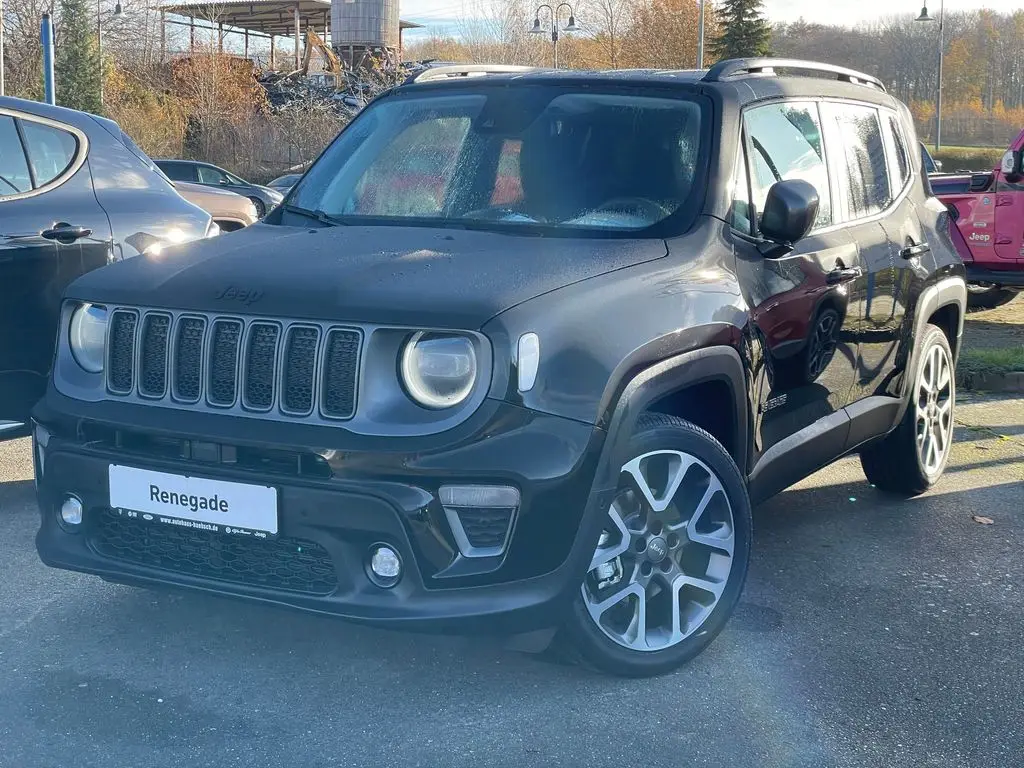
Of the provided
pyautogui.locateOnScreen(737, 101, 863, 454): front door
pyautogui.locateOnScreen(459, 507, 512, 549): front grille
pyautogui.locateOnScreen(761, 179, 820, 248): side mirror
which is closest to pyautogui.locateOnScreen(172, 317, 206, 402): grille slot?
pyautogui.locateOnScreen(459, 507, 512, 549): front grille

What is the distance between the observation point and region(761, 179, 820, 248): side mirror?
159 inches

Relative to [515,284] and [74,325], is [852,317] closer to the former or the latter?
[515,284]

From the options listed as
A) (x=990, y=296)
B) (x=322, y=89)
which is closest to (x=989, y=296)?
(x=990, y=296)

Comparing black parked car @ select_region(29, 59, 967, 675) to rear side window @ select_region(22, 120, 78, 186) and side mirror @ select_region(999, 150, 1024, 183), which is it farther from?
side mirror @ select_region(999, 150, 1024, 183)

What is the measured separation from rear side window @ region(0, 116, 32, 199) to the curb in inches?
244

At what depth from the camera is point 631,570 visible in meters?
3.65

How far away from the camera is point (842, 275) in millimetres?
4605

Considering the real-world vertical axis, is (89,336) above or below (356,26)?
below

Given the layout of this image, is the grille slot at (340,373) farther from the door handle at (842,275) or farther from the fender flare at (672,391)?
the door handle at (842,275)

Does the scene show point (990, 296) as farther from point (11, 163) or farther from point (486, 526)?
point (486, 526)

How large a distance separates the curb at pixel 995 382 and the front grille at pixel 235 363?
21.4 ft

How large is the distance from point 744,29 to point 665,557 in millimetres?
56474

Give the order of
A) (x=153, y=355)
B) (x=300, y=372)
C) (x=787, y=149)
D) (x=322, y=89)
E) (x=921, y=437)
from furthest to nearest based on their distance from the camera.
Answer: (x=322, y=89) → (x=921, y=437) → (x=787, y=149) → (x=153, y=355) → (x=300, y=372)

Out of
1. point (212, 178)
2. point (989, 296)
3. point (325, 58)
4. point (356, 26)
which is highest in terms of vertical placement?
point (356, 26)
